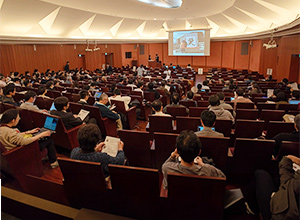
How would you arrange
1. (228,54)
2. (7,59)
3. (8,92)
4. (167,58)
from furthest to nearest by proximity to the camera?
(167,58)
(228,54)
(7,59)
(8,92)

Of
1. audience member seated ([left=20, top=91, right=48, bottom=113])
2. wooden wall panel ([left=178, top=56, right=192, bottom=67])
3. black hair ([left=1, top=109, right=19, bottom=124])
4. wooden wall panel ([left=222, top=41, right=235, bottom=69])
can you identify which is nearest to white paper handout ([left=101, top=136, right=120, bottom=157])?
black hair ([left=1, top=109, right=19, bottom=124])

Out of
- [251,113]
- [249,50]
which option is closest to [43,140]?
[251,113]

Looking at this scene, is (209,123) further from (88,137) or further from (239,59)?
(239,59)

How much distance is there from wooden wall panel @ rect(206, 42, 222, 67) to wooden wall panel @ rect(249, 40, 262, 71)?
14.7 feet

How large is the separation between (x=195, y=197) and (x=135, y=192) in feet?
1.86

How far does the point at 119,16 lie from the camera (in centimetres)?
1714

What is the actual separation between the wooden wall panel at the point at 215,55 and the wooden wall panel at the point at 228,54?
53cm

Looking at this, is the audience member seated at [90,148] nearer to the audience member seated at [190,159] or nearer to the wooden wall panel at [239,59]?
the audience member seated at [190,159]

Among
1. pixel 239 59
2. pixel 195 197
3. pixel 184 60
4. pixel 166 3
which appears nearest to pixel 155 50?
pixel 184 60

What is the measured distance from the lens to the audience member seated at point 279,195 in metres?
1.66

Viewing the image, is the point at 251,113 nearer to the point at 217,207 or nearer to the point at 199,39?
the point at 217,207

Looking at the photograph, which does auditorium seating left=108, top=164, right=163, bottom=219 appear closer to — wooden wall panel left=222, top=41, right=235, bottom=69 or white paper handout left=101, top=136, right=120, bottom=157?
white paper handout left=101, top=136, right=120, bottom=157

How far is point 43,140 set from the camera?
12.0 feet

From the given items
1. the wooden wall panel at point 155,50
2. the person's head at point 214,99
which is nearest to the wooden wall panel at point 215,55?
the wooden wall panel at point 155,50
